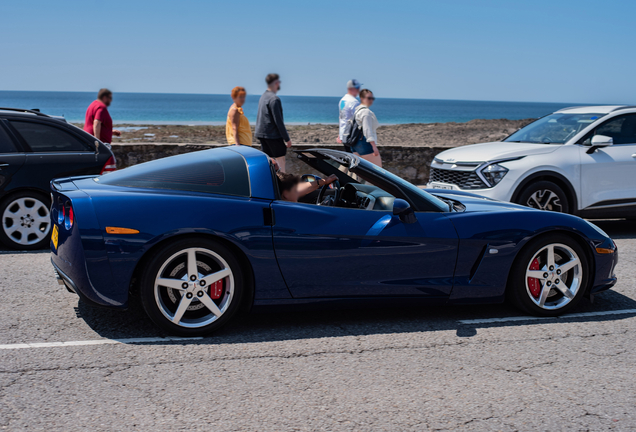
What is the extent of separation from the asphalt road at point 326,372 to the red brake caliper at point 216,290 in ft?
0.93

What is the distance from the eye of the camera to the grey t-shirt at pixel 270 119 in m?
8.90

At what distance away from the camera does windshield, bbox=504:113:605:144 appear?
27.8 feet

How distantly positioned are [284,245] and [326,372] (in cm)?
90

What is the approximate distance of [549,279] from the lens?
4.52 metres

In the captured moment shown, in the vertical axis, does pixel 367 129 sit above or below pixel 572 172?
above

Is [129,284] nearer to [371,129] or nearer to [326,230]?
[326,230]

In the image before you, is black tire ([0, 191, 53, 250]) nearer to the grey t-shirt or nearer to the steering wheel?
the grey t-shirt

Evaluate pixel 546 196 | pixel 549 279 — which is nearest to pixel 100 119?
pixel 546 196

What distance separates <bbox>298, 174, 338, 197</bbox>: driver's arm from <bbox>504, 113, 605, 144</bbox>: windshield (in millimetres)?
4991

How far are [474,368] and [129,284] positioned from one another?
218 centimetres

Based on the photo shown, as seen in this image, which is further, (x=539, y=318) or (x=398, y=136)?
(x=398, y=136)

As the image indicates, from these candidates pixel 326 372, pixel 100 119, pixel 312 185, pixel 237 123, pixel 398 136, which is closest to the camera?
pixel 326 372

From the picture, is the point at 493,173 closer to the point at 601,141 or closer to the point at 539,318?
the point at 601,141

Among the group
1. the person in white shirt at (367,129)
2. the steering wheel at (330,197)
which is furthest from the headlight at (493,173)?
the steering wheel at (330,197)
